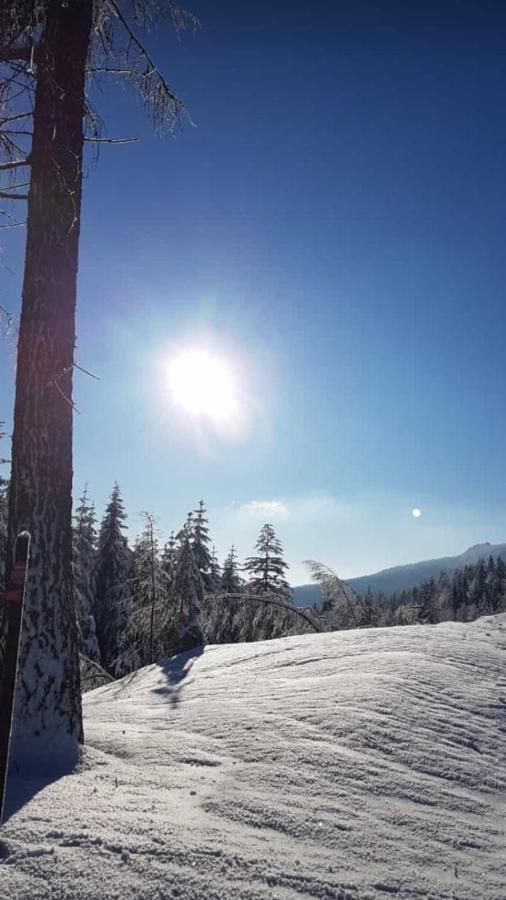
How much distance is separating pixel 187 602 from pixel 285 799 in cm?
1468

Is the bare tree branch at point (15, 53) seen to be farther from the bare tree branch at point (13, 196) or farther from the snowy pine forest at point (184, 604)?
the snowy pine forest at point (184, 604)

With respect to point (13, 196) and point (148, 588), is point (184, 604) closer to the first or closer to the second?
point (148, 588)

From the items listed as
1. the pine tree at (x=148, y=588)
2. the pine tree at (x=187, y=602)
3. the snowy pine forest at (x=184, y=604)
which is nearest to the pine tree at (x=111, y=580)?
the snowy pine forest at (x=184, y=604)

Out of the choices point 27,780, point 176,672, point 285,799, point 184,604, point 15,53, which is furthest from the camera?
A: point 184,604

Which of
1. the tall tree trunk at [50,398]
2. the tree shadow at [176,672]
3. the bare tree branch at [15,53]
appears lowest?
the tree shadow at [176,672]

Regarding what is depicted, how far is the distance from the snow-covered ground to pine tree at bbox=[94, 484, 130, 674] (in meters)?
28.6

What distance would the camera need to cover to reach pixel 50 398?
432 cm

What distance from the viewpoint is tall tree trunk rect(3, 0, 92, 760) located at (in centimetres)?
386

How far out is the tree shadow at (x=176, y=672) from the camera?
6594 millimetres

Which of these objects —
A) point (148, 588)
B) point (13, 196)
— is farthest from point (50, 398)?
point (148, 588)

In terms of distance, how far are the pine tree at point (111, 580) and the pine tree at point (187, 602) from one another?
1452 centimetres

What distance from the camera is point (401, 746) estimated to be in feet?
13.3

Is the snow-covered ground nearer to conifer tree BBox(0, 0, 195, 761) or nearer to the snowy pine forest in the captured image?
conifer tree BBox(0, 0, 195, 761)

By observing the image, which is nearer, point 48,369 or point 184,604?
point 48,369
